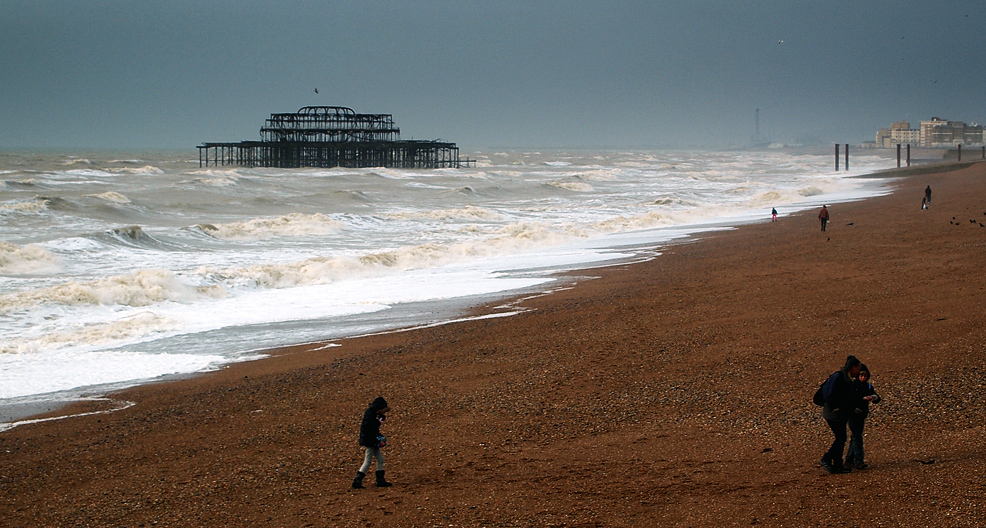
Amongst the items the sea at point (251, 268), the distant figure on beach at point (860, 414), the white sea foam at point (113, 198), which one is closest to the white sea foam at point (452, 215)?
the sea at point (251, 268)

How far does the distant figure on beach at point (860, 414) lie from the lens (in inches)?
225

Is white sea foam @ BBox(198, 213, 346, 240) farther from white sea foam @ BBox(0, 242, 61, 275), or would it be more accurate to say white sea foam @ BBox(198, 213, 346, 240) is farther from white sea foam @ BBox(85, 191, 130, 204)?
white sea foam @ BBox(85, 191, 130, 204)

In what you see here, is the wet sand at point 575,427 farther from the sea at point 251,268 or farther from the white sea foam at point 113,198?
the white sea foam at point 113,198

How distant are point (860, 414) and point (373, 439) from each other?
3329mm

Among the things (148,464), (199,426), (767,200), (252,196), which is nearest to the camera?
(148,464)

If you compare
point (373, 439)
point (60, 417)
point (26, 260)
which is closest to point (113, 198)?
point (26, 260)

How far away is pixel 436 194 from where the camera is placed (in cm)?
5116

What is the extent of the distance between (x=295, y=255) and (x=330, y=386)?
13.2m

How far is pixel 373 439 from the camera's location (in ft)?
20.4

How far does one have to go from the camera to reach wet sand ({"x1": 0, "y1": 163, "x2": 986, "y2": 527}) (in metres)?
5.76

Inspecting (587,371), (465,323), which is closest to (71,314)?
(465,323)

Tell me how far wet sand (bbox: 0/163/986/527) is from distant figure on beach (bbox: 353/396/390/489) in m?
0.09

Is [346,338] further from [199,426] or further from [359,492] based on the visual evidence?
[359,492]

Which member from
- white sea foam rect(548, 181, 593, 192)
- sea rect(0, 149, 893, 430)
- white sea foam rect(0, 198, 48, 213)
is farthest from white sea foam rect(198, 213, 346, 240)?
white sea foam rect(548, 181, 593, 192)
